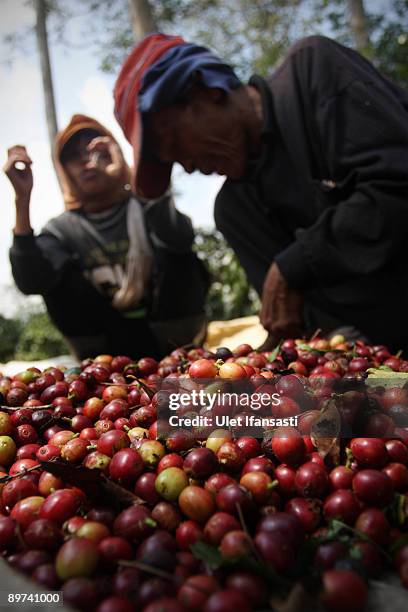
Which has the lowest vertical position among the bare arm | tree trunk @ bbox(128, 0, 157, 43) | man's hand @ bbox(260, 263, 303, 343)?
man's hand @ bbox(260, 263, 303, 343)

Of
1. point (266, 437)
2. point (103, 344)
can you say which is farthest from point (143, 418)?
point (103, 344)

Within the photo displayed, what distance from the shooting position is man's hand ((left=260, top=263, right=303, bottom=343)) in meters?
2.60

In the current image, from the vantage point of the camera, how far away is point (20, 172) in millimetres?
3197

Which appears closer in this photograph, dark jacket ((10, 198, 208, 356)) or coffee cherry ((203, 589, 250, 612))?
coffee cherry ((203, 589, 250, 612))

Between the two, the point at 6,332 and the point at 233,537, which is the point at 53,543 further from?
the point at 6,332

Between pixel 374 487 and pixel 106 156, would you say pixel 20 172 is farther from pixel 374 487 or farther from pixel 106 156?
pixel 374 487

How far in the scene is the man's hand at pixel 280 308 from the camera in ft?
8.54

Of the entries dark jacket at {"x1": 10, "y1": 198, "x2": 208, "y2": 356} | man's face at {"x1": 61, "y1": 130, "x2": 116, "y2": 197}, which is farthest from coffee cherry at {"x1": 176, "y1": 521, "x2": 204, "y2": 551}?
man's face at {"x1": 61, "y1": 130, "x2": 116, "y2": 197}

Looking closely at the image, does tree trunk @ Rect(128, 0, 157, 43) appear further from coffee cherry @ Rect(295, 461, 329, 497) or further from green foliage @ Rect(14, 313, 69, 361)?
green foliage @ Rect(14, 313, 69, 361)

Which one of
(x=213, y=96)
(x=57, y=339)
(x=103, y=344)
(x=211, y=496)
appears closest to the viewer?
(x=211, y=496)

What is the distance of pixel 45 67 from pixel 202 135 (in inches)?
342

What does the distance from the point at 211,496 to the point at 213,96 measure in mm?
2280

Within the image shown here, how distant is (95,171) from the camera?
4.32m

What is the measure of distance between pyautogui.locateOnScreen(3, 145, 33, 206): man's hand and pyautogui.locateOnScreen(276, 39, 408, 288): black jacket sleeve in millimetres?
1800
